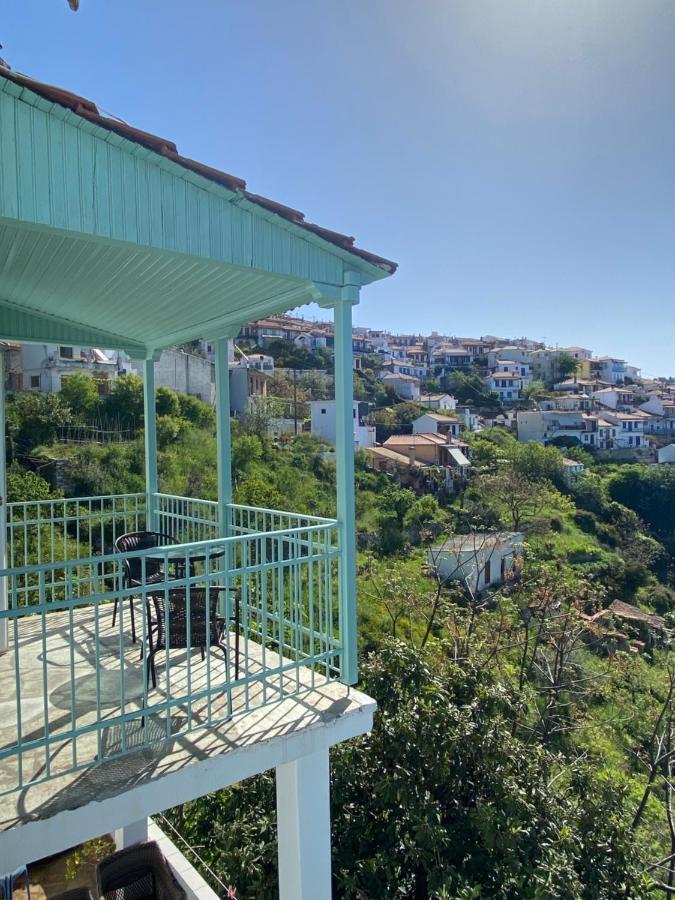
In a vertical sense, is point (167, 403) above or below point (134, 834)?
above

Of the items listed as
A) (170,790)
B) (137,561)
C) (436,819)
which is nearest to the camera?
(170,790)

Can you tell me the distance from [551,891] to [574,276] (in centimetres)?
4882

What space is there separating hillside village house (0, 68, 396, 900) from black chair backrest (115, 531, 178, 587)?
0.14 ft

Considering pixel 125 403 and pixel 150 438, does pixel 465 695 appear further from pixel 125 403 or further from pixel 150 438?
pixel 125 403

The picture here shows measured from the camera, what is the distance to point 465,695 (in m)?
6.67

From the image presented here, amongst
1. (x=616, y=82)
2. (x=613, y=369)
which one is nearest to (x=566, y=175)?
(x=616, y=82)

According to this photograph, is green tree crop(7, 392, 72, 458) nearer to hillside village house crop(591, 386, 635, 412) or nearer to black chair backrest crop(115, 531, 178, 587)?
black chair backrest crop(115, 531, 178, 587)

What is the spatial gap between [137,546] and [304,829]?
277 cm

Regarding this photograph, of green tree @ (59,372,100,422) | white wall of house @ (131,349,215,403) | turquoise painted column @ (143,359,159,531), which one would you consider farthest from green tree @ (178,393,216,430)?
turquoise painted column @ (143,359,159,531)

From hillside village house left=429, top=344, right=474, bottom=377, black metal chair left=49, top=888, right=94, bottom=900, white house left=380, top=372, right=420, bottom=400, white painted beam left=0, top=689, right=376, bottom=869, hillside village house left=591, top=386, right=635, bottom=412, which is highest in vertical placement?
hillside village house left=429, top=344, right=474, bottom=377

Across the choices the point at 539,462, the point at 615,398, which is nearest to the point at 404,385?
the point at 539,462

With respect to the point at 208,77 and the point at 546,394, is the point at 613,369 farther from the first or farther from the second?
the point at 208,77

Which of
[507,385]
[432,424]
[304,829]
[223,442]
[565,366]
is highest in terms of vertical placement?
[565,366]

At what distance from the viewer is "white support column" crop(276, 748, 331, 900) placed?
3.29 metres
